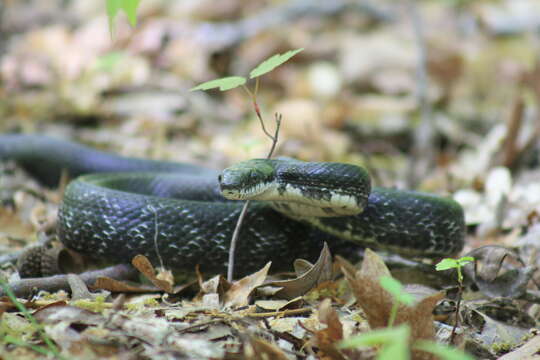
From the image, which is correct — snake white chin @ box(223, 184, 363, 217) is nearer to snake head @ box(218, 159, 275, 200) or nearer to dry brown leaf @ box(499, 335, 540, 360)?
snake head @ box(218, 159, 275, 200)

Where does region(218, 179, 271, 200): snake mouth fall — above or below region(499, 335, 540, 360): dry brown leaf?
above

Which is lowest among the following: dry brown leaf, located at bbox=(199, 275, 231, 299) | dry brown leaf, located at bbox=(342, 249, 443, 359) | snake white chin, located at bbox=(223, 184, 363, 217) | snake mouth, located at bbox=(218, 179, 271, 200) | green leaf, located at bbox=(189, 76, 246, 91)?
dry brown leaf, located at bbox=(199, 275, 231, 299)

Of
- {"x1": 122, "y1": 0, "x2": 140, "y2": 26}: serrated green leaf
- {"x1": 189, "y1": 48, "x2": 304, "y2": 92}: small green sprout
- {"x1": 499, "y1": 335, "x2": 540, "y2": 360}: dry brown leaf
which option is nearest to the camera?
{"x1": 122, "y1": 0, "x2": 140, "y2": 26}: serrated green leaf

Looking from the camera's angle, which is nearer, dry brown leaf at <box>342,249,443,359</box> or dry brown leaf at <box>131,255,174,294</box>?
dry brown leaf at <box>342,249,443,359</box>

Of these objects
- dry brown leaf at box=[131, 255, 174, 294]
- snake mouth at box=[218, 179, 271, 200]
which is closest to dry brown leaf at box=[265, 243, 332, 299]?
snake mouth at box=[218, 179, 271, 200]

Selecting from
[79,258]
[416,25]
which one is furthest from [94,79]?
[79,258]

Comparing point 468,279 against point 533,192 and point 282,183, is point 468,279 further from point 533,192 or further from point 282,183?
point 533,192
